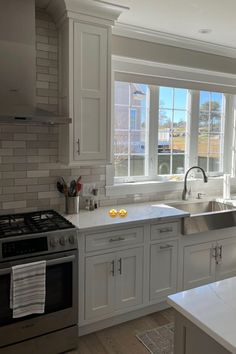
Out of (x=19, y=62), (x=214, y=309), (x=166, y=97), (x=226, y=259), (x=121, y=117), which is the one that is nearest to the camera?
(x=214, y=309)

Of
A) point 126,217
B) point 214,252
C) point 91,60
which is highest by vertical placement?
point 91,60

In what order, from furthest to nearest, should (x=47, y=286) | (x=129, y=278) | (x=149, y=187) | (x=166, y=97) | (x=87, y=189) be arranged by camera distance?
(x=166, y=97) < (x=149, y=187) < (x=87, y=189) < (x=129, y=278) < (x=47, y=286)

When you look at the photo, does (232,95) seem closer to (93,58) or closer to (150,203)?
(150,203)

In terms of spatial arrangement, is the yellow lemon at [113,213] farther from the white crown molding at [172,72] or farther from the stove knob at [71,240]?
the white crown molding at [172,72]

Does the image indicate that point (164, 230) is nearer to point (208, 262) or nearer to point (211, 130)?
point (208, 262)

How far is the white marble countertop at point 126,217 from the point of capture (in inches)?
93.3

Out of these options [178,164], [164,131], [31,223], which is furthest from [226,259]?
[31,223]

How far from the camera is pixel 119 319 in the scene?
2.58m

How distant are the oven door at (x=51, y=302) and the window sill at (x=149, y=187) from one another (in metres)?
1.05

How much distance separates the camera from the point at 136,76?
317 centimetres

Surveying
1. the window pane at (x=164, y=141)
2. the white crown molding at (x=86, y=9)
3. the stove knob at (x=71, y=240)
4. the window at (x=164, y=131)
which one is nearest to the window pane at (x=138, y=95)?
the window at (x=164, y=131)

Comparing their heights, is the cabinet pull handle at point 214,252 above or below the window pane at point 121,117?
below

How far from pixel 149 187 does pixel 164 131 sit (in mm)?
693

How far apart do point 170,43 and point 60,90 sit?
1.39 metres
